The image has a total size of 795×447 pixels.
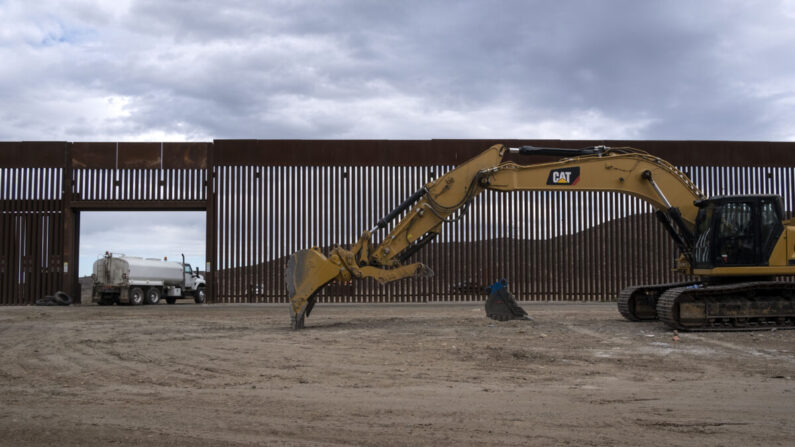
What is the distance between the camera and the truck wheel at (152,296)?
95.8 feet

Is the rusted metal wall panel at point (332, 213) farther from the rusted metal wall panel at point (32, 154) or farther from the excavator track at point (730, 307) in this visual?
the excavator track at point (730, 307)

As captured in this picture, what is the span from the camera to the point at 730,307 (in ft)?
41.0

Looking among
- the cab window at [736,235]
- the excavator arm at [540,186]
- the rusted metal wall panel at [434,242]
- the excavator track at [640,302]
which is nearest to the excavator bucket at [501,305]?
the excavator arm at [540,186]

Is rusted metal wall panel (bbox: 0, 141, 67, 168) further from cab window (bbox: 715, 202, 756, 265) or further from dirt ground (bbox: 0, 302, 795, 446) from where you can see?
cab window (bbox: 715, 202, 756, 265)

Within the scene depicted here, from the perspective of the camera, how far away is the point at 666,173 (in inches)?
556

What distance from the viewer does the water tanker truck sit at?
28125mm

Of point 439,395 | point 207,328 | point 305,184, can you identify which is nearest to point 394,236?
point 207,328

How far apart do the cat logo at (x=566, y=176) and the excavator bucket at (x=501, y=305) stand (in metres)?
2.46

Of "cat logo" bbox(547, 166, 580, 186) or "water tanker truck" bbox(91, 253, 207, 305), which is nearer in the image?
"cat logo" bbox(547, 166, 580, 186)

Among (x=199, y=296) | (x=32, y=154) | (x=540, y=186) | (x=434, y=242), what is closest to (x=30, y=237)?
(x=32, y=154)

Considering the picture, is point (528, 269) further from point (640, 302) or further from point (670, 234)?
point (670, 234)

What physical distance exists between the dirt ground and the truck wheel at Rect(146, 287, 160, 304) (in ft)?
54.7

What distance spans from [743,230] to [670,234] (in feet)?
4.64

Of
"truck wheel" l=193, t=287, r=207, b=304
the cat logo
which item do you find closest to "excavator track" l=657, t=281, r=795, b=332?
the cat logo
